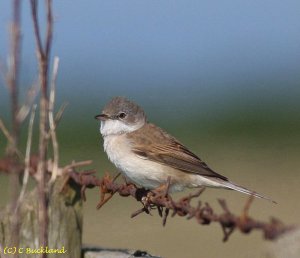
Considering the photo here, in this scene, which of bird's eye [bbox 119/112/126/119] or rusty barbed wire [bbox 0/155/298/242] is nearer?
rusty barbed wire [bbox 0/155/298/242]

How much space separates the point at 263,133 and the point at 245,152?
7.35ft

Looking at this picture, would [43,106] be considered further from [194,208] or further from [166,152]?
[166,152]

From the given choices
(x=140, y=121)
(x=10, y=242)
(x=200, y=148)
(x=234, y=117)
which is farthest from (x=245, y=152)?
(x=10, y=242)

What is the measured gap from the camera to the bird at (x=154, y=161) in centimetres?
809

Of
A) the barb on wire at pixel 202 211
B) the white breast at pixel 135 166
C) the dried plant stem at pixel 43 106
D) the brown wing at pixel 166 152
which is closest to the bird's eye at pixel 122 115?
the brown wing at pixel 166 152

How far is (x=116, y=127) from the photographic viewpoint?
882 cm

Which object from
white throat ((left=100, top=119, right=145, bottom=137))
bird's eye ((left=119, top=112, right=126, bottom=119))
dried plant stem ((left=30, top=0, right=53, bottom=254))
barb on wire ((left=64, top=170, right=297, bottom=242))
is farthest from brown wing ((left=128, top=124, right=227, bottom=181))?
dried plant stem ((left=30, top=0, right=53, bottom=254))

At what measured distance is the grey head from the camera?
8883 millimetres

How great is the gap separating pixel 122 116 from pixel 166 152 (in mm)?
763

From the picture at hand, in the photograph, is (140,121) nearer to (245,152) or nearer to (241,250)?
(241,250)

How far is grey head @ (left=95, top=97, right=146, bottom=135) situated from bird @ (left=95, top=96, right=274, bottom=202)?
0.02m

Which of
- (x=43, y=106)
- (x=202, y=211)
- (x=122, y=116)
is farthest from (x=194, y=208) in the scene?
(x=122, y=116)

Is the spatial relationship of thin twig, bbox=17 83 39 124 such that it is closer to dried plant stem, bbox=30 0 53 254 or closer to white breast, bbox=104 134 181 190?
dried plant stem, bbox=30 0 53 254

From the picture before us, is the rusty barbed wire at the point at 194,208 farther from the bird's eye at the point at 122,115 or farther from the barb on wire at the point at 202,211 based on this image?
the bird's eye at the point at 122,115
